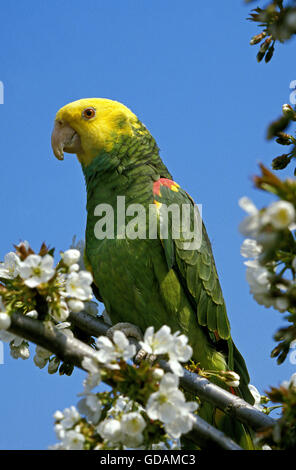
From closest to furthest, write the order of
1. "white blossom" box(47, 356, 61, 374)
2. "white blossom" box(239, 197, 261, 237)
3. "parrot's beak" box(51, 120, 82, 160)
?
"white blossom" box(239, 197, 261, 237)
"white blossom" box(47, 356, 61, 374)
"parrot's beak" box(51, 120, 82, 160)

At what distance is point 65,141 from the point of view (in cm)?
512

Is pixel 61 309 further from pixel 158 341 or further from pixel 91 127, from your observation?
Answer: pixel 91 127

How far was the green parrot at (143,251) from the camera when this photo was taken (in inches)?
173

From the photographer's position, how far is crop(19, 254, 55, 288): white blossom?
254 cm

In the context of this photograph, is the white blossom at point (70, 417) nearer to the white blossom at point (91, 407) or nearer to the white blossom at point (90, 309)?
the white blossom at point (91, 407)

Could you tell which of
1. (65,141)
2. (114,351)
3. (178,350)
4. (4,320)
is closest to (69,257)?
(4,320)

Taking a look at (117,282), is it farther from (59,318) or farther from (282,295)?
(282,295)

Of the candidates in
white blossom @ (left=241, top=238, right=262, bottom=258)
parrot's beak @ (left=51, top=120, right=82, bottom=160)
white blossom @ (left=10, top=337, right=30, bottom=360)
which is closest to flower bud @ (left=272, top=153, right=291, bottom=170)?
white blossom @ (left=241, top=238, right=262, bottom=258)

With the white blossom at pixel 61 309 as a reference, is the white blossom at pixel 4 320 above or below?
below

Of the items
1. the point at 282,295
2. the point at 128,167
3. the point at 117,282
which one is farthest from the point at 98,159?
the point at 282,295

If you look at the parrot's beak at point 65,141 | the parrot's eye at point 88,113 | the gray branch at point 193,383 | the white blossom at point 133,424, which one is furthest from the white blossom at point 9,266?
the parrot's eye at point 88,113

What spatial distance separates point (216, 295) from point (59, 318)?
86.4 inches

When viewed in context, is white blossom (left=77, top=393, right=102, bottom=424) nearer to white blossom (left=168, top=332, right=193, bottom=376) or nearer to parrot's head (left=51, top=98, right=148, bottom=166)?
white blossom (left=168, top=332, right=193, bottom=376)

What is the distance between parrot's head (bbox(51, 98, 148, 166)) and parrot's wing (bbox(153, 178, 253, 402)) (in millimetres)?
660
